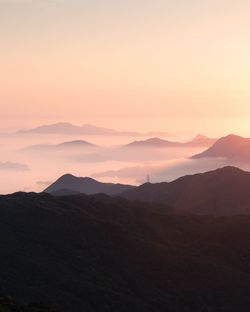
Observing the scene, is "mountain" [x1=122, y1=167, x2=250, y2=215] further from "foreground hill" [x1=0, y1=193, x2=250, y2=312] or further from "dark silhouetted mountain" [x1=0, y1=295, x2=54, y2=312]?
"dark silhouetted mountain" [x1=0, y1=295, x2=54, y2=312]

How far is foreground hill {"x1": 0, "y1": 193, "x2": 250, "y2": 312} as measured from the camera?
5550 centimetres

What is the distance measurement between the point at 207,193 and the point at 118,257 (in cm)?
8637

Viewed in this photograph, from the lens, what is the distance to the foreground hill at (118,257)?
55500 mm

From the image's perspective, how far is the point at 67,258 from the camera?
64.4 metres

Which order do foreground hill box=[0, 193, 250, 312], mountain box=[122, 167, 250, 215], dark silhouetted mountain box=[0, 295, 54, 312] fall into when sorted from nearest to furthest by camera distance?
dark silhouetted mountain box=[0, 295, 54, 312]
foreground hill box=[0, 193, 250, 312]
mountain box=[122, 167, 250, 215]

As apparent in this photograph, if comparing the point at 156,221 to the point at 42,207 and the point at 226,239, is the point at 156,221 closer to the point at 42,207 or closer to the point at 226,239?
the point at 226,239

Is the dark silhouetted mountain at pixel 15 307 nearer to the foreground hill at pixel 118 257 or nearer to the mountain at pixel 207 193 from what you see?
the foreground hill at pixel 118 257

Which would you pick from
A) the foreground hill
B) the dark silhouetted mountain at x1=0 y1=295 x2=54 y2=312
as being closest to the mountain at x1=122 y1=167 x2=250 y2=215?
the foreground hill

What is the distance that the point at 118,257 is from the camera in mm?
68312

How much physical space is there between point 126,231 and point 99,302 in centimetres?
2315

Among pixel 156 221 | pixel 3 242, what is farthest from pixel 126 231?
pixel 3 242

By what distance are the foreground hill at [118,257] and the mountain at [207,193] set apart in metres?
53.7

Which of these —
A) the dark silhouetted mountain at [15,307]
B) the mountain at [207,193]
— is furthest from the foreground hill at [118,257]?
the mountain at [207,193]

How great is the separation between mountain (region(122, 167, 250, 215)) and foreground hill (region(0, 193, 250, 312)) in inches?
2112
